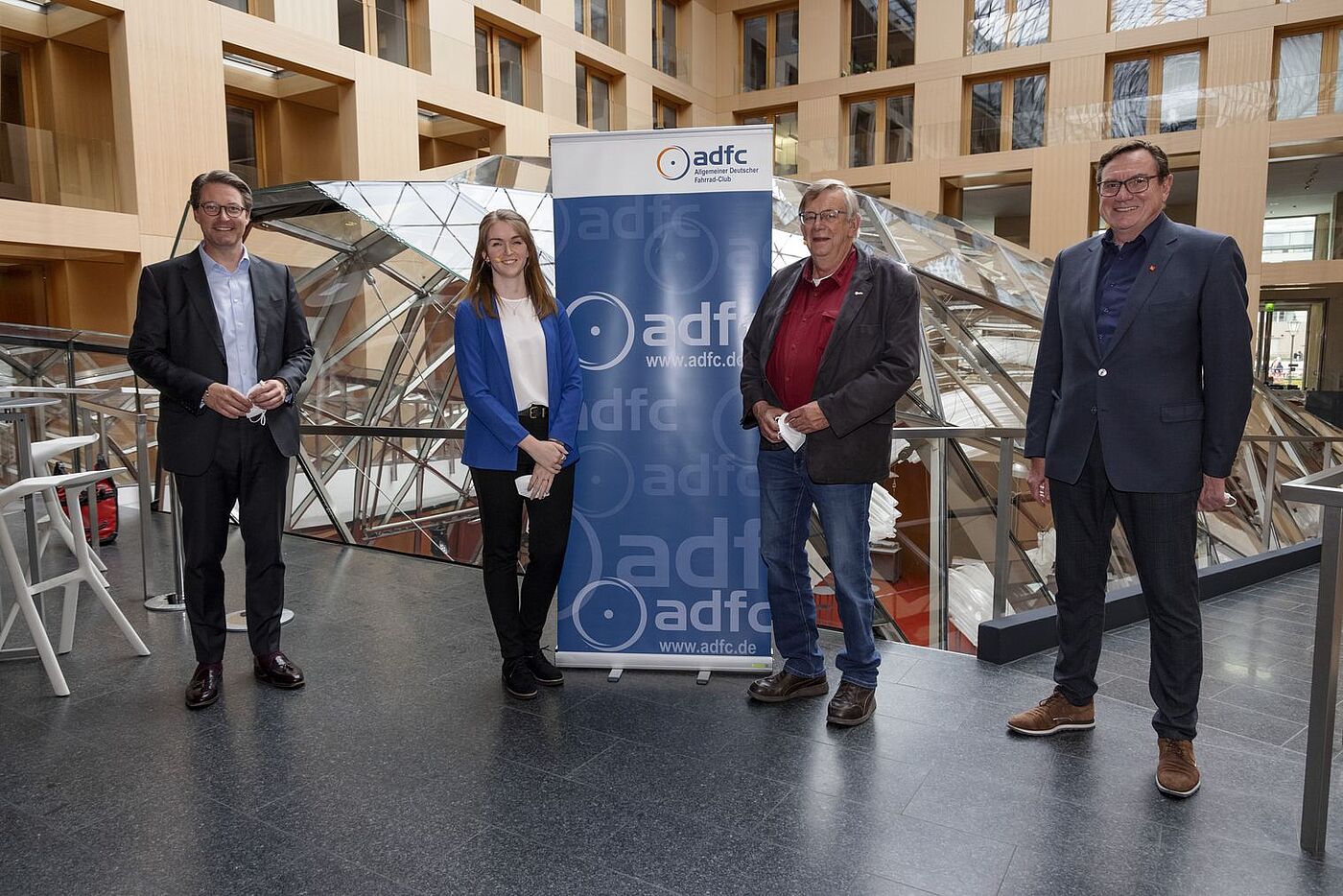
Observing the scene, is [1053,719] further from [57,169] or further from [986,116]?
[986,116]

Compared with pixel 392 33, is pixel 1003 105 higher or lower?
lower

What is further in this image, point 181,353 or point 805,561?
point 805,561

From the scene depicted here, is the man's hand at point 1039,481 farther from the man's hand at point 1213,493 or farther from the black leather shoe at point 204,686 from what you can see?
the black leather shoe at point 204,686

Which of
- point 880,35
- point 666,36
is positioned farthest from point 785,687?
point 666,36

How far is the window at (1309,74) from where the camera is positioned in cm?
2141

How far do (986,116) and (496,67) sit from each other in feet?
50.4

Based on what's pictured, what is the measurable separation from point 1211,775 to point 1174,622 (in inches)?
22.5

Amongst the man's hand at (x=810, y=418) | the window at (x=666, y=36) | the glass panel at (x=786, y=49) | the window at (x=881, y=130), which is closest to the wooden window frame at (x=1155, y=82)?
the window at (x=881, y=130)

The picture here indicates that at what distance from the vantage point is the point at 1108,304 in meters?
3.07

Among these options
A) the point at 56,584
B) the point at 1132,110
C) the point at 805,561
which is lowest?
the point at 56,584

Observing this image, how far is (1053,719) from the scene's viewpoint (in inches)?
131

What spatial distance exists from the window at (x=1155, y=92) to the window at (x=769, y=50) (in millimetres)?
10622

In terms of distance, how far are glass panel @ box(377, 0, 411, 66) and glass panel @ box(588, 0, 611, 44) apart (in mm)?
7627

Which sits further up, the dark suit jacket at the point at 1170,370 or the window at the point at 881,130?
the window at the point at 881,130
